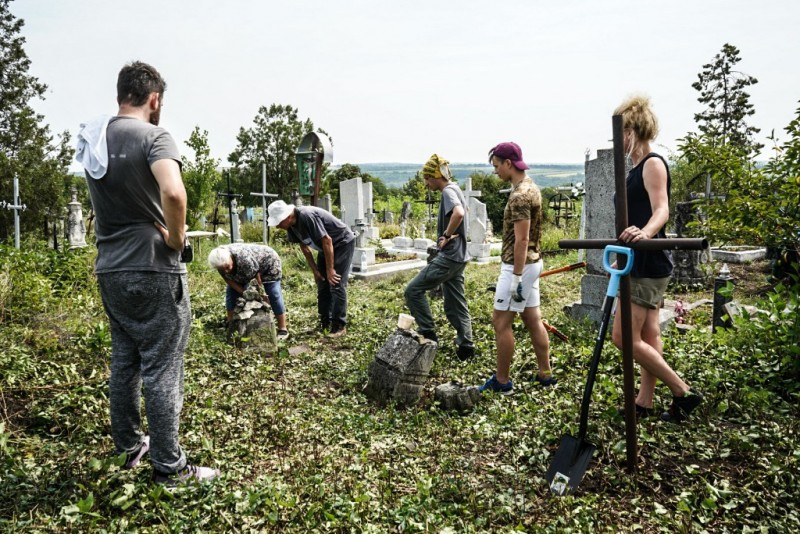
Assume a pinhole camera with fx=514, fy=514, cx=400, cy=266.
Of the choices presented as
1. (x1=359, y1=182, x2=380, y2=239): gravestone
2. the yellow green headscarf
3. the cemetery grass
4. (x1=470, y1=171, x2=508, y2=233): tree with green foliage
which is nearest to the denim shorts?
the cemetery grass

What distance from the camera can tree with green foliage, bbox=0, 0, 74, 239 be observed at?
14.5 metres

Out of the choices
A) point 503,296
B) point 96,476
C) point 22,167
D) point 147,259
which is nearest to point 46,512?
point 96,476

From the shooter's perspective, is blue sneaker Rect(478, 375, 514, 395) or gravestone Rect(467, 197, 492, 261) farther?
gravestone Rect(467, 197, 492, 261)

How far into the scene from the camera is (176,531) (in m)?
2.27

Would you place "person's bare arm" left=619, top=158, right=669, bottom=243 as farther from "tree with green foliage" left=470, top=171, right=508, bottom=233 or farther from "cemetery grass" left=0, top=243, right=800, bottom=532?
"tree with green foliage" left=470, top=171, right=508, bottom=233

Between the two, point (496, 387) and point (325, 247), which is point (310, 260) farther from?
point (496, 387)

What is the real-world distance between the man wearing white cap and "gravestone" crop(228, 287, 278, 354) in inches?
31.7

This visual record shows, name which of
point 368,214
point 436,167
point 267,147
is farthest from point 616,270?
point 267,147

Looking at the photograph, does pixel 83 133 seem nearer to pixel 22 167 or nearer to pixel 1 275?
pixel 1 275

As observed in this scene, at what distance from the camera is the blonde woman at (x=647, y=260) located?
2.91 meters

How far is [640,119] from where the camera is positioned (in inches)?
116

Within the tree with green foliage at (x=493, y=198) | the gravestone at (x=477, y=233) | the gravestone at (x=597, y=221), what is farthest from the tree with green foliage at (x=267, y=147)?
the gravestone at (x=597, y=221)

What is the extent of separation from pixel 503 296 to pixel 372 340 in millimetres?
2157

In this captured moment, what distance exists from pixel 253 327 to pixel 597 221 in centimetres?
389
